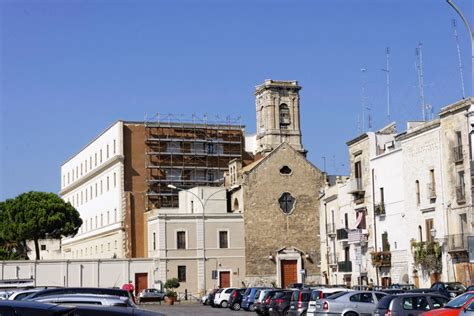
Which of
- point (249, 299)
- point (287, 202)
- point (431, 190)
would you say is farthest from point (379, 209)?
point (287, 202)

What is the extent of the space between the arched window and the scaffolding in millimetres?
5423

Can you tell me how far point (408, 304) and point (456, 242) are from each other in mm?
22771

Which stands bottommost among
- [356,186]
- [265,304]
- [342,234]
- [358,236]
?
[265,304]

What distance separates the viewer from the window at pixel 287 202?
8262cm

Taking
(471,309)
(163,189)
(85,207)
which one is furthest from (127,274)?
(471,309)

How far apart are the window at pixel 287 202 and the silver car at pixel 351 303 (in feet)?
170

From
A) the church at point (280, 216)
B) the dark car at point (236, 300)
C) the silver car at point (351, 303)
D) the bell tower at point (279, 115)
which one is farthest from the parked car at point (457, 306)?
the bell tower at point (279, 115)

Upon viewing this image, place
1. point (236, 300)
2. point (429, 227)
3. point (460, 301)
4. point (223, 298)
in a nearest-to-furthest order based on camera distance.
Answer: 1. point (460, 301)
2. point (429, 227)
3. point (236, 300)
4. point (223, 298)

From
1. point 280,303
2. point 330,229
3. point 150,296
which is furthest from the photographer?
point 150,296

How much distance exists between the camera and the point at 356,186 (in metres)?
60.6

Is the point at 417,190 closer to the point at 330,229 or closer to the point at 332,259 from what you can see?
the point at 330,229

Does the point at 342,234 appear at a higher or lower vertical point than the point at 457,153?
lower

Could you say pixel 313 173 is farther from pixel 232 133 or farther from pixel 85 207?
pixel 85 207

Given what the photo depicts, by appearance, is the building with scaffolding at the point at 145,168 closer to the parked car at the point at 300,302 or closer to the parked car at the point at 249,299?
the parked car at the point at 249,299
